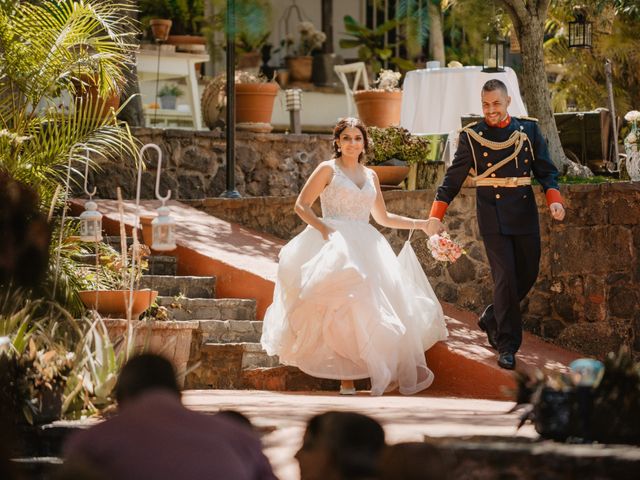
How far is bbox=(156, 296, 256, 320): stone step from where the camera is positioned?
34.8 ft

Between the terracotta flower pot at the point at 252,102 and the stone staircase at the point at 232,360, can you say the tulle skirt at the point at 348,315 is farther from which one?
the terracotta flower pot at the point at 252,102

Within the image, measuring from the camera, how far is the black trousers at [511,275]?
9.52 meters

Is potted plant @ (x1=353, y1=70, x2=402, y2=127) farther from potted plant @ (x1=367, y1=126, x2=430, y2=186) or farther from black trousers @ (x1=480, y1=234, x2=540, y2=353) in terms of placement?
black trousers @ (x1=480, y1=234, x2=540, y2=353)

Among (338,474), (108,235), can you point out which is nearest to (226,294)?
(108,235)

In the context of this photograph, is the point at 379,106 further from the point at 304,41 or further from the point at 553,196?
the point at 553,196

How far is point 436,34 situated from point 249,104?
6026 mm

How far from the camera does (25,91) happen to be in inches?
409

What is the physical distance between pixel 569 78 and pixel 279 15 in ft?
14.7

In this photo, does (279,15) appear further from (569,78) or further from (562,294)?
A: (562,294)

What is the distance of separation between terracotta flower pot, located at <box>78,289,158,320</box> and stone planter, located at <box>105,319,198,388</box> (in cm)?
16

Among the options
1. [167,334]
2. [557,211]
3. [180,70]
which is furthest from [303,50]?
[557,211]

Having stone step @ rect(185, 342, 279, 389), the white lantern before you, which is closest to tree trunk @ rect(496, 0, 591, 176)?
stone step @ rect(185, 342, 279, 389)

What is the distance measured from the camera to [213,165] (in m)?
15.0

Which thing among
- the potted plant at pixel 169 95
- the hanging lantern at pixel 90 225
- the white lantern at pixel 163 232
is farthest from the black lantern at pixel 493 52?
the potted plant at pixel 169 95
